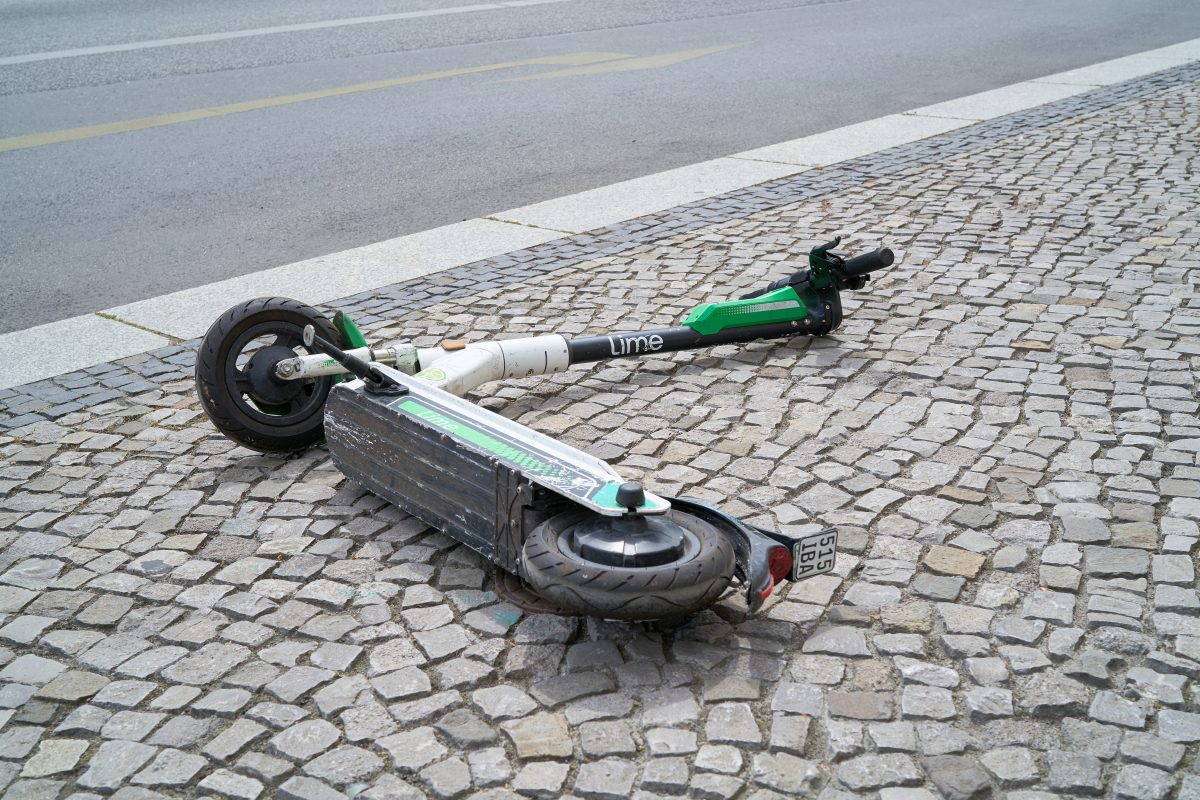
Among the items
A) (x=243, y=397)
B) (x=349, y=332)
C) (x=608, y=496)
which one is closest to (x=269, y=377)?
(x=243, y=397)

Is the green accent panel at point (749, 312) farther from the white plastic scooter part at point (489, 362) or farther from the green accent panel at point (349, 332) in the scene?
the green accent panel at point (349, 332)

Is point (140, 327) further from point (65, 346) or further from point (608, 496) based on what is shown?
point (608, 496)

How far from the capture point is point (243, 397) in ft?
14.2

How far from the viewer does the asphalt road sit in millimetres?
7652

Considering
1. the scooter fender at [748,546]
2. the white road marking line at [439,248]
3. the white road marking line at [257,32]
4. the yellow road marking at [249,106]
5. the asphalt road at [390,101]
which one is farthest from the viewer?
the white road marking line at [257,32]

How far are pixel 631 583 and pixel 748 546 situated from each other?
0.43 metres

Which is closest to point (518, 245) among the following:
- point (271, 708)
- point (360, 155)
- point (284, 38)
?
point (360, 155)

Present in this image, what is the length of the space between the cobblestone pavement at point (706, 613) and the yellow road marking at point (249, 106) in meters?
5.77

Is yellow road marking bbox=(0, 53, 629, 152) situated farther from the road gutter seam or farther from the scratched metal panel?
the scratched metal panel

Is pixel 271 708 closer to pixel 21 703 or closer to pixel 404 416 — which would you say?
pixel 21 703

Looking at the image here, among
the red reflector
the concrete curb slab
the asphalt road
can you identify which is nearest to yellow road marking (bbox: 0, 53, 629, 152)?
the asphalt road

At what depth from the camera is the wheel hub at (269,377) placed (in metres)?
4.32

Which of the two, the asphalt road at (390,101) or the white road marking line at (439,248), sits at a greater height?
the asphalt road at (390,101)

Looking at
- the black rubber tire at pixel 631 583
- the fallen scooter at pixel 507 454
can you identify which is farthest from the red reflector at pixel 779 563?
the black rubber tire at pixel 631 583
